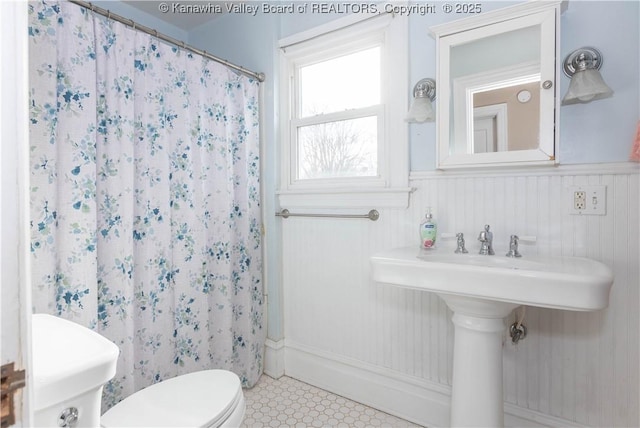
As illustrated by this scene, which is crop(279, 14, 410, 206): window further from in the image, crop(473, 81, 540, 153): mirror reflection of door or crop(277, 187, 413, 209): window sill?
crop(473, 81, 540, 153): mirror reflection of door

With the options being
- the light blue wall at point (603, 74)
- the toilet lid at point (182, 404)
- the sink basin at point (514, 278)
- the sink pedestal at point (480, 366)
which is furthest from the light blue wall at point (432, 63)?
the toilet lid at point (182, 404)

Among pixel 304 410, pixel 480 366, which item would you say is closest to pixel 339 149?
pixel 480 366

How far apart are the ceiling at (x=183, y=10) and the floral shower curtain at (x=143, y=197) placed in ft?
2.16

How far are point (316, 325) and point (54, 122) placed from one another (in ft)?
5.05

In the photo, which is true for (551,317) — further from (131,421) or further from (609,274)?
(131,421)

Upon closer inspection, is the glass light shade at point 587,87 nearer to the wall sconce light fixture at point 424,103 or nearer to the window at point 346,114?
the wall sconce light fixture at point 424,103

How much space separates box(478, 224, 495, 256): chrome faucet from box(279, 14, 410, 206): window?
396 mm

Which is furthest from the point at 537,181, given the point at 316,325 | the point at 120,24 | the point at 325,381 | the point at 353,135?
the point at 120,24

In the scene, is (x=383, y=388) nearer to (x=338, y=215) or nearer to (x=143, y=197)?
(x=338, y=215)

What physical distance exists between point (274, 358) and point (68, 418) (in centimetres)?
148

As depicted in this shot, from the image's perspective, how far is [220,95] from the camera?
5.99 ft

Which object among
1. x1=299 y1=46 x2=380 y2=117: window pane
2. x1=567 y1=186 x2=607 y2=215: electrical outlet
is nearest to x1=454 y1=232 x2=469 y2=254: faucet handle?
x1=567 y1=186 x2=607 y2=215: electrical outlet

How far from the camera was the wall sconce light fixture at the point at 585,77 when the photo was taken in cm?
123

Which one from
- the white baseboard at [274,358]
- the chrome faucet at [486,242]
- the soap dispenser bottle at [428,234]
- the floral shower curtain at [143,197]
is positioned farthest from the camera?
the white baseboard at [274,358]
